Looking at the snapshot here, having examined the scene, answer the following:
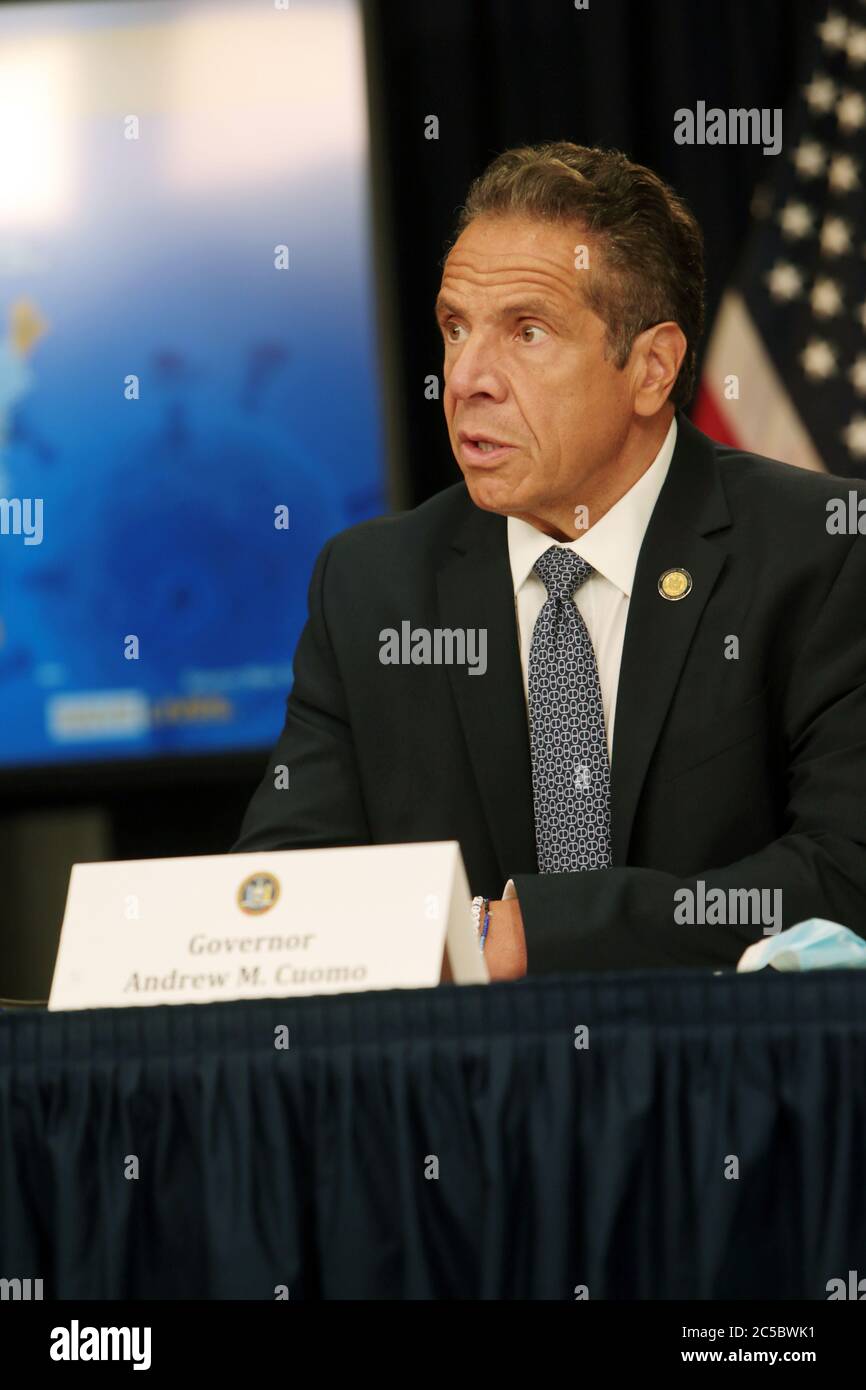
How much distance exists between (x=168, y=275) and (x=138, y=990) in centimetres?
304

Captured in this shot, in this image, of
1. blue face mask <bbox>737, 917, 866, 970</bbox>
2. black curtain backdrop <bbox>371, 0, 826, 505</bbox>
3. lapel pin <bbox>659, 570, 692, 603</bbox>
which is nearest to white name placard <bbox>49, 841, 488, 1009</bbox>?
blue face mask <bbox>737, 917, 866, 970</bbox>

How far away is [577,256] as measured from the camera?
2.53 meters

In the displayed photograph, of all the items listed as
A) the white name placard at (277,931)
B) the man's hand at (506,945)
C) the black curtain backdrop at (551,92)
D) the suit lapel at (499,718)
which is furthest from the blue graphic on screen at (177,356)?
the white name placard at (277,931)

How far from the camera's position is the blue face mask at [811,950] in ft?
5.40

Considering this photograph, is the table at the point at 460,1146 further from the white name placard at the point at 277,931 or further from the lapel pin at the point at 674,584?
the lapel pin at the point at 674,584

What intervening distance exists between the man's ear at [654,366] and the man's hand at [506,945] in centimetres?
92

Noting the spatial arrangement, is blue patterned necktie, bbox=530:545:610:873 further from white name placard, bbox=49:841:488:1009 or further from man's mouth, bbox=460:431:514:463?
white name placard, bbox=49:841:488:1009

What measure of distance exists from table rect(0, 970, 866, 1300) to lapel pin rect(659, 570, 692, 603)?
41.5 inches

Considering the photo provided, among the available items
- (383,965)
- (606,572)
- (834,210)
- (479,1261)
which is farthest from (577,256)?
(834,210)

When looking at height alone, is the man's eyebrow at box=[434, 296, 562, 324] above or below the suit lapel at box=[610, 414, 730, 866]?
above

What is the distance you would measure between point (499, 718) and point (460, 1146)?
108 centimetres

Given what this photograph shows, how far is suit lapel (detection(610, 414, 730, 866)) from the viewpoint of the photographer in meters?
2.42

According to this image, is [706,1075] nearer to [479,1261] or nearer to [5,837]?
[479,1261]

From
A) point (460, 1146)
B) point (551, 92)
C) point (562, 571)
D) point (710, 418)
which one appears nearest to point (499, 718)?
point (562, 571)
